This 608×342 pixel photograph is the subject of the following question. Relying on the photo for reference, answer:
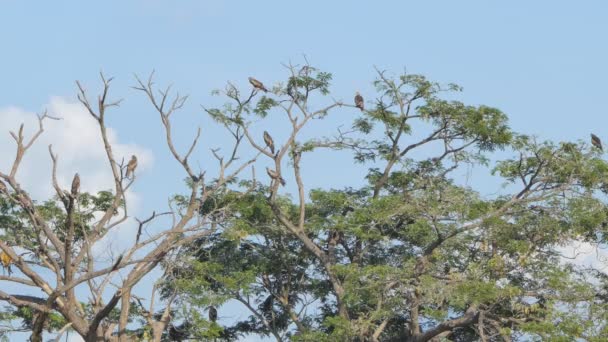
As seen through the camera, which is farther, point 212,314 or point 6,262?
point 212,314

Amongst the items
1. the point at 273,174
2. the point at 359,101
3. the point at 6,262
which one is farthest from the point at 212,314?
the point at 6,262

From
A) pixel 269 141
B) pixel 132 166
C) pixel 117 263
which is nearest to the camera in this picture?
pixel 117 263

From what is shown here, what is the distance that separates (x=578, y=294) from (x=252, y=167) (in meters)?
5.78

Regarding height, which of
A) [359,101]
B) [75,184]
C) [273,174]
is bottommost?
[75,184]

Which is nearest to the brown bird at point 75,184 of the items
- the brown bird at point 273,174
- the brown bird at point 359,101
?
the brown bird at point 273,174

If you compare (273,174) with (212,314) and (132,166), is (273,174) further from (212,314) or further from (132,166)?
(132,166)

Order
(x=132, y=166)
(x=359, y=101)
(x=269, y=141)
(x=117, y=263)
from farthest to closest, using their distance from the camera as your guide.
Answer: (x=359, y=101) → (x=269, y=141) → (x=132, y=166) → (x=117, y=263)

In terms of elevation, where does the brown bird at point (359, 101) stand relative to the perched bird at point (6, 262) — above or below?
above

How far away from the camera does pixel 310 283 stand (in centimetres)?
2289

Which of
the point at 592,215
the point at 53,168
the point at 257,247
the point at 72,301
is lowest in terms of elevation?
the point at 72,301

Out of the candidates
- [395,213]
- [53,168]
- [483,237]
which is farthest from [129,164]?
[483,237]

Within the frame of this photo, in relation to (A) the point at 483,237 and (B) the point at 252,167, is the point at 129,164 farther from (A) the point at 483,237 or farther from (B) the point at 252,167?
(A) the point at 483,237

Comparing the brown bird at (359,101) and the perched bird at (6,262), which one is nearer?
the perched bird at (6,262)

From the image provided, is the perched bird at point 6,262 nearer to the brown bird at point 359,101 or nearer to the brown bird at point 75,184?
the brown bird at point 75,184
